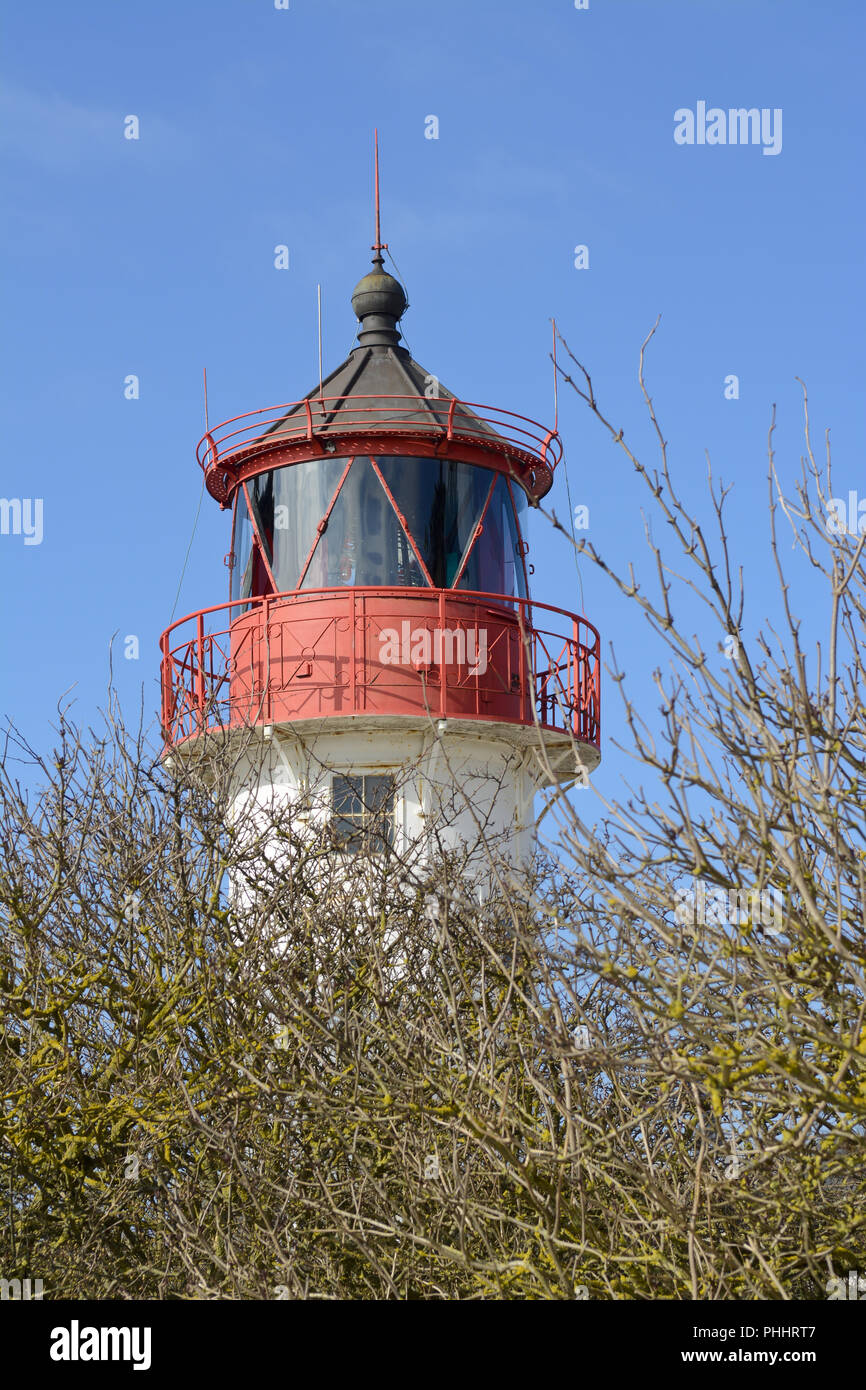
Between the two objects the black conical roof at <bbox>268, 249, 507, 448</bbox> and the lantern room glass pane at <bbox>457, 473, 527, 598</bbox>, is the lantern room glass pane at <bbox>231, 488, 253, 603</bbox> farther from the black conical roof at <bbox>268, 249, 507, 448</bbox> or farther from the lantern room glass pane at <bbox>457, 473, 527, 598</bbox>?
the lantern room glass pane at <bbox>457, 473, 527, 598</bbox>

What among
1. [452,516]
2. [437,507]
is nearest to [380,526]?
[437,507]

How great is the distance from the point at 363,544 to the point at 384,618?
0.98 m

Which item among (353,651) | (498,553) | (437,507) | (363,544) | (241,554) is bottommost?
(353,651)

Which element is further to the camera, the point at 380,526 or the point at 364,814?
the point at 380,526

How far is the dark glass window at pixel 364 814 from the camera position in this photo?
1227 centimetres

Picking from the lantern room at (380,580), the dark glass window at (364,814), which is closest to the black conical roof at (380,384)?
the lantern room at (380,580)

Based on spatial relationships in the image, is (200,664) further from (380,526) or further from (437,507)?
(437,507)

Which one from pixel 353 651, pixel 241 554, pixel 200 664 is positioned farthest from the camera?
pixel 241 554

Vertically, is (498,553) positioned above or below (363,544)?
above

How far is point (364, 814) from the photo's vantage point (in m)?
12.8

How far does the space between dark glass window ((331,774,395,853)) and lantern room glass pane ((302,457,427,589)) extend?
2019 millimetres

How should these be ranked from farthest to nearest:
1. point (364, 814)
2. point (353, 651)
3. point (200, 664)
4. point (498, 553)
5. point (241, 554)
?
1. point (241, 554)
2. point (498, 553)
3. point (200, 664)
4. point (353, 651)
5. point (364, 814)

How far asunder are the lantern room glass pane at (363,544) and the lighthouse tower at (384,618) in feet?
0.05

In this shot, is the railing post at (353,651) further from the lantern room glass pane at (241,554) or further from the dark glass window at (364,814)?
the lantern room glass pane at (241,554)
